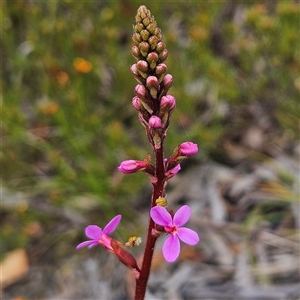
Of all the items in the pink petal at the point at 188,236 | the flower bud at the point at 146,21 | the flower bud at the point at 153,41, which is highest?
the flower bud at the point at 146,21

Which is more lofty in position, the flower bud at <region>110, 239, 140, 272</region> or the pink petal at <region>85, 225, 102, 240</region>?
the pink petal at <region>85, 225, 102, 240</region>

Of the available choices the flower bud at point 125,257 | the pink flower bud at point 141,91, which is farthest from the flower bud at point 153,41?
the flower bud at point 125,257

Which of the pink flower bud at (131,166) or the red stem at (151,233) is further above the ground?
the pink flower bud at (131,166)

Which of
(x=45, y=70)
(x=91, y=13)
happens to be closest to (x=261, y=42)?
(x=91, y=13)

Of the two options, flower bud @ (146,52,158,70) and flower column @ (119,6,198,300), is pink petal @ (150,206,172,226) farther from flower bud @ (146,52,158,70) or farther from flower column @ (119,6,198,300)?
flower bud @ (146,52,158,70)

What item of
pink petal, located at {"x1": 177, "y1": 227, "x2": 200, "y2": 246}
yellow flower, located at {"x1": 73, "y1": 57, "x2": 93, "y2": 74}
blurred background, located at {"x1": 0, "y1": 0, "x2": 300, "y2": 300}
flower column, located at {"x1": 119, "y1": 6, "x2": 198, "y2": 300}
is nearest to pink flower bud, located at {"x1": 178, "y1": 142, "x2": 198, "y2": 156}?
flower column, located at {"x1": 119, "y1": 6, "x2": 198, "y2": 300}

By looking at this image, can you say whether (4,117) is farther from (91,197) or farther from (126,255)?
(126,255)

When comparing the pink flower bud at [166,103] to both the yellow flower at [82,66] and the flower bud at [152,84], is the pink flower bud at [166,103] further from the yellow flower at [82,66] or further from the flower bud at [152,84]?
the yellow flower at [82,66]

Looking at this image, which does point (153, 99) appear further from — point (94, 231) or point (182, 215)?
point (94, 231)
